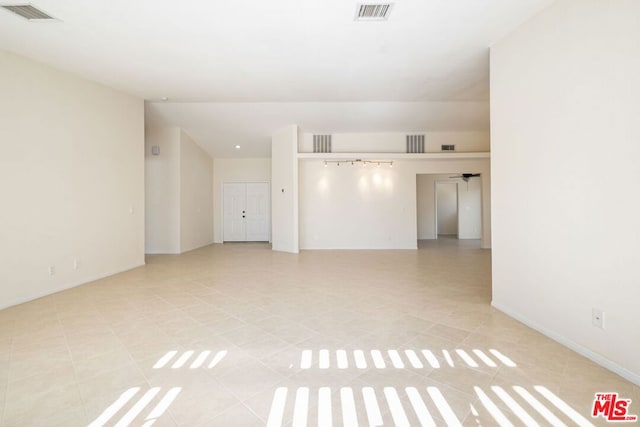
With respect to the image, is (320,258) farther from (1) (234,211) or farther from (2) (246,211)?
(1) (234,211)

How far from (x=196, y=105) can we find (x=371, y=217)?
5.36 m

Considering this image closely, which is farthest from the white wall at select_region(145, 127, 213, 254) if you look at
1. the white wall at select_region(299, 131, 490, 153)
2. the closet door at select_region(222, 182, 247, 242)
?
the white wall at select_region(299, 131, 490, 153)

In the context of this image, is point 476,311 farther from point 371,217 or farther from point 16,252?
point 16,252

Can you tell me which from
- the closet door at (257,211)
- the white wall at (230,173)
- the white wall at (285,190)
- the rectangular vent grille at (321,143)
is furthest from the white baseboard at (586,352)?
the white wall at (230,173)

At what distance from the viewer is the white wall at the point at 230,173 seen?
32.6 ft

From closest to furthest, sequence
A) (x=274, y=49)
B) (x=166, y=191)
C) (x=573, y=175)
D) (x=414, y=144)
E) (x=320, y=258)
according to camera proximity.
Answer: (x=573, y=175) → (x=274, y=49) → (x=320, y=258) → (x=166, y=191) → (x=414, y=144)

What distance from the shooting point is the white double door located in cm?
1002

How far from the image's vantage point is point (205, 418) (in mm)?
1624

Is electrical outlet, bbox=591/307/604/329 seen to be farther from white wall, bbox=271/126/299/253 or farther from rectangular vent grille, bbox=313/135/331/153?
rectangular vent grille, bbox=313/135/331/153

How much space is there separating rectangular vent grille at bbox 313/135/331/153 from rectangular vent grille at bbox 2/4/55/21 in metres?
5.76

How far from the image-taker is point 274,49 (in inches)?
149

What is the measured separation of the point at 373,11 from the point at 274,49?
1.42 metres

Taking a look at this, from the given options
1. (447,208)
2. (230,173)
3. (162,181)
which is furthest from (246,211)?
(447,208)

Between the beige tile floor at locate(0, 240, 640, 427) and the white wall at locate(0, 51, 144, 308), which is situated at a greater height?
the white wall at locate(0, 51, 144, 308)
